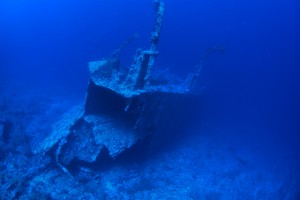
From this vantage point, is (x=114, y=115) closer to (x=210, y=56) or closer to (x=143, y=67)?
(x=143, y=67)

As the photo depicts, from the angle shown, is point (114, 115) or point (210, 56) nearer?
point (114, 115)

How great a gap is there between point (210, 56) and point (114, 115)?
1339 inches

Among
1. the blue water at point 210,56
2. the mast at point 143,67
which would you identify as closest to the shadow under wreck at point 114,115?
the mast at point 143,67

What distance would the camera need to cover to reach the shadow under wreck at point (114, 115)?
822 centimetres

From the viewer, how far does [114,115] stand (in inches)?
367

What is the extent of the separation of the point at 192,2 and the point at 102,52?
159 ft

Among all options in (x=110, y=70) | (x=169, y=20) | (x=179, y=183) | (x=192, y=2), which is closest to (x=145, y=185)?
(x=179, y=183)

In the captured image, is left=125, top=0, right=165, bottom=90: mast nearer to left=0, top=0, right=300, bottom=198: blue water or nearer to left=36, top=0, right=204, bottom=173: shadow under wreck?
left=36, top=0, right=204, bottom=173: shadow under wreck

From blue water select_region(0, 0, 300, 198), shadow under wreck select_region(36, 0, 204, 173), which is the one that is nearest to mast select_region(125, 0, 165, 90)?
shadow under wreck select_region(36, 0, 204, 173)

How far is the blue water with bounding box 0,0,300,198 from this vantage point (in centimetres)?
2183

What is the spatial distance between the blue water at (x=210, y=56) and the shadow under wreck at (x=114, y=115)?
18.6 feet

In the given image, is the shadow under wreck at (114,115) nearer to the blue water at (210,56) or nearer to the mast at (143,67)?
the mast at (143,67)

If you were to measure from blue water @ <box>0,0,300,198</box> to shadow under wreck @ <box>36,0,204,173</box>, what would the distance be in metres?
5.66

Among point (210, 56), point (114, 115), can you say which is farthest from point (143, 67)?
point (210, 56)
